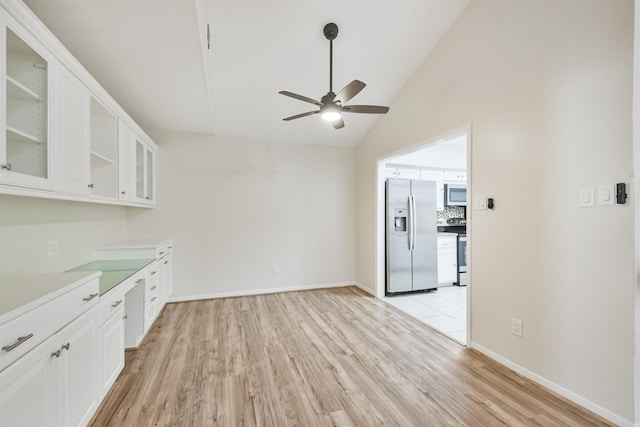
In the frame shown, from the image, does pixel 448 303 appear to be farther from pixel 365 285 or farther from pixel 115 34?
pixel 115 34

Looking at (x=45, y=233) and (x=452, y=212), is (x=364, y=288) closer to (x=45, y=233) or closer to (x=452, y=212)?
(x=452, y=212)

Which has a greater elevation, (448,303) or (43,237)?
(43,237)

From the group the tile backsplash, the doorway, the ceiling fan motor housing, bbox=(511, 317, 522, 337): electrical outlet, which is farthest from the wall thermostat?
the tile backsplash

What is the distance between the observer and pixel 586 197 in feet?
5.95

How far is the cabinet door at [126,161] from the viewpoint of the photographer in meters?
2.65

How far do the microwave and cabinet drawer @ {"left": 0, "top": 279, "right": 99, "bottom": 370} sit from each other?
5412mm

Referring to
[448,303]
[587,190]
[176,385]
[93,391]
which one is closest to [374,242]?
[448,303]

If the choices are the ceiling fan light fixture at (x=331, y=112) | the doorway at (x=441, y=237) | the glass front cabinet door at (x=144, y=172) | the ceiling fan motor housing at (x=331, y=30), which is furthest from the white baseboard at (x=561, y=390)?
the glass front cabinet door at (x=144, y=172)

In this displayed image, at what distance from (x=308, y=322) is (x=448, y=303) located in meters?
2.11

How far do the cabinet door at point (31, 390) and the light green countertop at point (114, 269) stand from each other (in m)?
0.57

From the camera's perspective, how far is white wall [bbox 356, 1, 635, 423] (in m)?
1.67

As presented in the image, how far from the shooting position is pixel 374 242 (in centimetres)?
438

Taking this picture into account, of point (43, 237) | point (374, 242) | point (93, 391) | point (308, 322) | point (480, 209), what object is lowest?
point (308, 322)

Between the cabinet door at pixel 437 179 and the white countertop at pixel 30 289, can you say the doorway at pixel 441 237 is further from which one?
the white countertop at pixel 30 289
